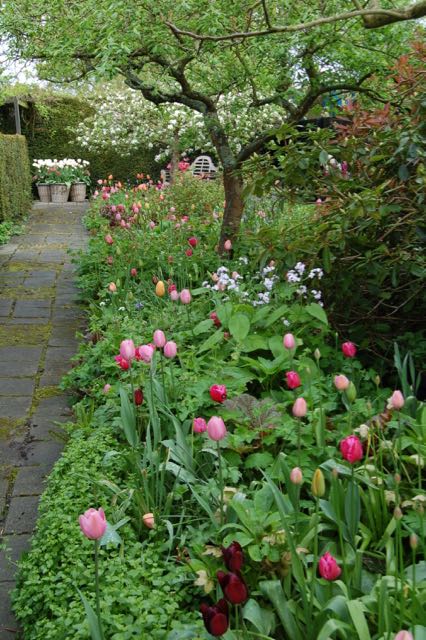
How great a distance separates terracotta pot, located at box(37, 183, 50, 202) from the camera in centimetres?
1437

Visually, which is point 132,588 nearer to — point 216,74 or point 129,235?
point 216,74

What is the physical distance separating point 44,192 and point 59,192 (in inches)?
17.1

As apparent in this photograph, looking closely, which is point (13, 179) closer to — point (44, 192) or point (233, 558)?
point (44, 192)

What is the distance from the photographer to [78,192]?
14773mm

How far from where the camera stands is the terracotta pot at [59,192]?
1423 cm

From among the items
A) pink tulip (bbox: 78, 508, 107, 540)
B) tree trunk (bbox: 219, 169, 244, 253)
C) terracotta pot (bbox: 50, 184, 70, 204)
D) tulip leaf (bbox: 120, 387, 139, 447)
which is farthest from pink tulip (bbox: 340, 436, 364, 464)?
terracotta pot (bbox: 50, 184, 70, 204)

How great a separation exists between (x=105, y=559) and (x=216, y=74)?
396 cm

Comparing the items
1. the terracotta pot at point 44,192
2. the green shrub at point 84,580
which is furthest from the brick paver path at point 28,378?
the terracotta pot at point 44,192

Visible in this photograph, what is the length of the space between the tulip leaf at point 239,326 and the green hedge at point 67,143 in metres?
13.1

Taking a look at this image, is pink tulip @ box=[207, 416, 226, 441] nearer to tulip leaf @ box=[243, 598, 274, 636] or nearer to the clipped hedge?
tulip leaf @ box=[243, 598, 274, 636]

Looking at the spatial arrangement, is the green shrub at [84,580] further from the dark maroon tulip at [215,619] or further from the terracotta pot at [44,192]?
the terracotta pot at [44,192]

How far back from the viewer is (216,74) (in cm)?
494

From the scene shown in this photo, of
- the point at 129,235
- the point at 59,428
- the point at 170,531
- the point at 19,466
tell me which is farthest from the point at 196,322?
the point at 129,235

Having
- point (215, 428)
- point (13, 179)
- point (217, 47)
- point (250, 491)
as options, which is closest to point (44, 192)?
point (13, 179)
